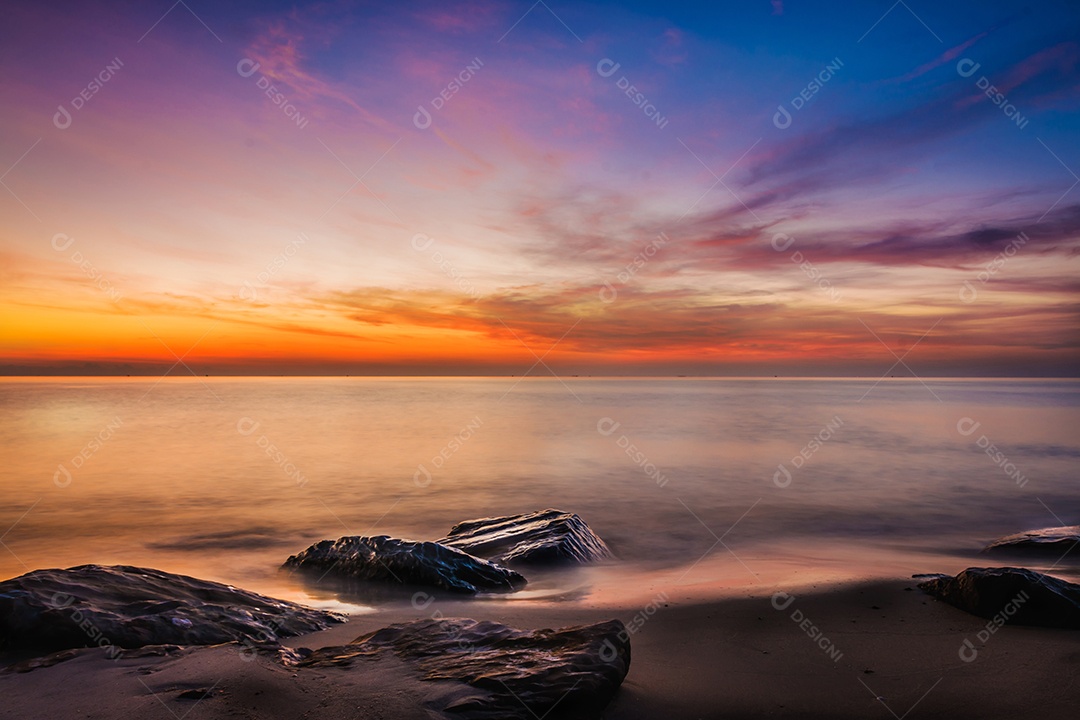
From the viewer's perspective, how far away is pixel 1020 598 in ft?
18.9

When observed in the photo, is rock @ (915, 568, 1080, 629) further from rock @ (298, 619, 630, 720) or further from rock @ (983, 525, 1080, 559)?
rock @ (983, 525, 1080, 559)

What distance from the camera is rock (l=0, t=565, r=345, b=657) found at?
4617 millimetres

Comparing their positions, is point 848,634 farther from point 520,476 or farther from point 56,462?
point 56,462

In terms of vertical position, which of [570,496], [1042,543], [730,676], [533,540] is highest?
[570,496]

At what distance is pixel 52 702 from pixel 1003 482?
23.2 meters

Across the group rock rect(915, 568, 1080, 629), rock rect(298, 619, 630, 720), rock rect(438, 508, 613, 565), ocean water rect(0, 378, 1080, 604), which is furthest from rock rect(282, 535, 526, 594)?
rock rect(915, 568, 1080, 629)

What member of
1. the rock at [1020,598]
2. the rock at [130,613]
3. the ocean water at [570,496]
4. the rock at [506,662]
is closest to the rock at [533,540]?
the ocean water at [570,496]

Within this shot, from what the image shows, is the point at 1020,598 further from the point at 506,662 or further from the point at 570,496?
the point at 570,496

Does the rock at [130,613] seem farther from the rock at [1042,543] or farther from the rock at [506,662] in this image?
the rock at [1042,543]

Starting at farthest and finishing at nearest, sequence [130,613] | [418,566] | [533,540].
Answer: [533,540]
[418,566]
[130,613]

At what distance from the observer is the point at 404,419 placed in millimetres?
47531

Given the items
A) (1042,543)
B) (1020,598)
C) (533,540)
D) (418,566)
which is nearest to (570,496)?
(533,540)

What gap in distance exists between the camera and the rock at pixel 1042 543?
31.2 feet

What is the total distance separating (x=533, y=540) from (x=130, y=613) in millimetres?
5955
